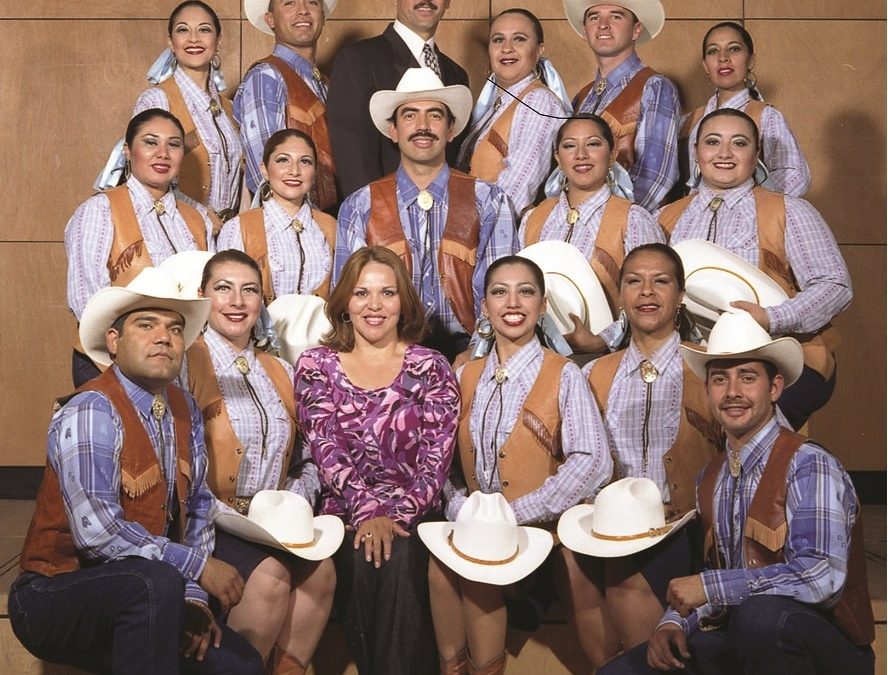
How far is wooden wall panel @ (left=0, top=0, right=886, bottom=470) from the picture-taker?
19.5 ft

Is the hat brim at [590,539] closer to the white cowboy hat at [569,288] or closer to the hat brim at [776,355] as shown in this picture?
the hat brim at [776,355]

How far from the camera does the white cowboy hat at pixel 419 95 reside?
455 centimetres

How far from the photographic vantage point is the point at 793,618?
300cm

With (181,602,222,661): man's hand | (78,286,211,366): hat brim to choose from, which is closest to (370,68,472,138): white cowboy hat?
(78,286,211,366): hat brim

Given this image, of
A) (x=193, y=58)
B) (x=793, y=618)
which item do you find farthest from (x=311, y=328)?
(x=793, y=618)

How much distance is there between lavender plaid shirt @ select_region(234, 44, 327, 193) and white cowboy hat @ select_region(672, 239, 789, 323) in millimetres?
1616

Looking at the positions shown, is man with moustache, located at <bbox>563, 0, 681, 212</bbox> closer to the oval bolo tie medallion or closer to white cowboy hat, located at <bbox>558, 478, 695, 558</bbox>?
the oval bolo tie medallion

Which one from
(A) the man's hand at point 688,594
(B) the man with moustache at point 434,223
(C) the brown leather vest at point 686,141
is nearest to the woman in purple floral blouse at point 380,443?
(B) the man with moustache at point 434,223

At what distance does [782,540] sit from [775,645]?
266 mm

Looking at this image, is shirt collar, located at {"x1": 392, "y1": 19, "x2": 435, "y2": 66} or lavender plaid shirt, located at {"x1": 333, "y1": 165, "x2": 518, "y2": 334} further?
shirt collar, located at {"x1": 392, "y1": 19, "x2": 435, "y2": 66}

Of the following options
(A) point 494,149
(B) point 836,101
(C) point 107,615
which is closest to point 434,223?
(A) point 494,149

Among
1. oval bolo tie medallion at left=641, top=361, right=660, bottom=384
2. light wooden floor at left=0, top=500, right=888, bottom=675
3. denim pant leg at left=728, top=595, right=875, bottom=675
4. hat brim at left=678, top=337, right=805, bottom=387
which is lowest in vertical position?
light wooden floor at left=0, top=500, right=888, bottom=675

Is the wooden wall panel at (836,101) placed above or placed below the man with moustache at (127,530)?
above

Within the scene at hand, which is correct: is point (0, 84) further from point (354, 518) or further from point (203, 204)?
point (354, 518)
